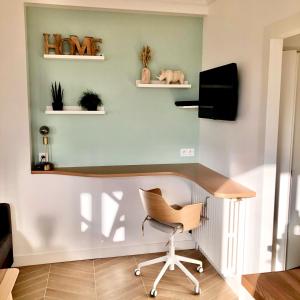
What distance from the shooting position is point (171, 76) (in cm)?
351

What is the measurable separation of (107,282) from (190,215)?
1.00 metres

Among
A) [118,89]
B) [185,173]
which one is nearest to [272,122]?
[185,173]

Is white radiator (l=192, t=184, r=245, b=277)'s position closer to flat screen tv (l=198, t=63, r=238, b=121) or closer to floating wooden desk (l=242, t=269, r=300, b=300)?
flat screen tv (l=198, t=63, r=238, b=121)

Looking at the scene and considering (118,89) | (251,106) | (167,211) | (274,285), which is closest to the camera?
(274,285)

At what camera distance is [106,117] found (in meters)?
3.57

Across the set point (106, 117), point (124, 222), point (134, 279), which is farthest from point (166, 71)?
point (134, 279)

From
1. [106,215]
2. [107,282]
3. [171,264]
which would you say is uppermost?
[106,215]

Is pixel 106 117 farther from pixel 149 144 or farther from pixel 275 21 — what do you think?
pixel 275 21

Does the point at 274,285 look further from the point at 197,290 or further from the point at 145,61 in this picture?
the point at 145,61

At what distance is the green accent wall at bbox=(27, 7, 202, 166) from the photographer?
3.37 m

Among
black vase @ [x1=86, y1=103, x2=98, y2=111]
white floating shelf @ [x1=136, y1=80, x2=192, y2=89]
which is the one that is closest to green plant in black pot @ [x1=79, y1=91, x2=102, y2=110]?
black vase @ [x1=86, y1=103, x2=98, y2=111]

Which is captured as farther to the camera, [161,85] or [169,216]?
[161,85]

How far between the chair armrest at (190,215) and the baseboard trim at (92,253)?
899 mm

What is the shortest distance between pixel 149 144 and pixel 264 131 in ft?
4.87
